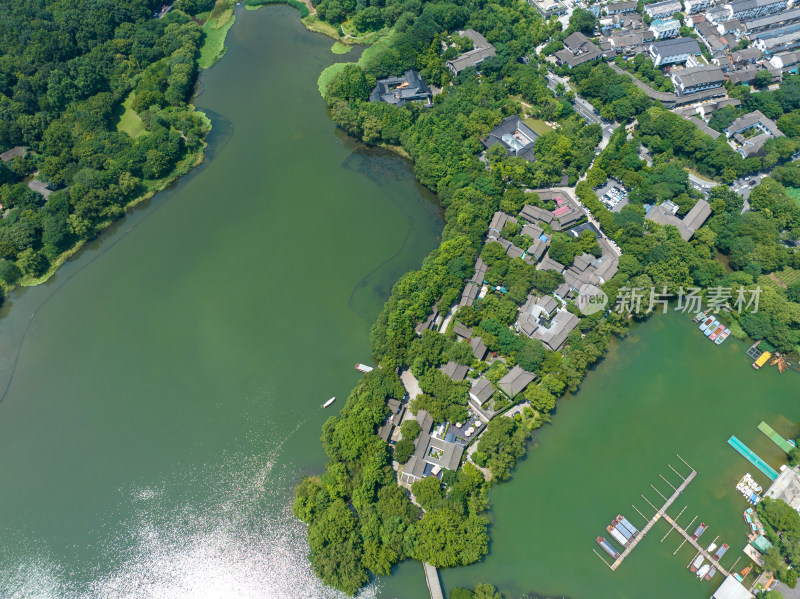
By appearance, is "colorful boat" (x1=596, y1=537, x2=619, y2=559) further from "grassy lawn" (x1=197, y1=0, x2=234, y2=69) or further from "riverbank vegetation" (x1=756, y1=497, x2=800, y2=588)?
"grassy lawn" (x1=197, y1=0, x2=234, y2=69)

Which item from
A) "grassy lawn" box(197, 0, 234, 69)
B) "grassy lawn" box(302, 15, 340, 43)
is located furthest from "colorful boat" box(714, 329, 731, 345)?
"grassy lawn" box(197, 0, 234, 69)

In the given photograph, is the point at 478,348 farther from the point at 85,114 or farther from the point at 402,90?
the point at 85,114

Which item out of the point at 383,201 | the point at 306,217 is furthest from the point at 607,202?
the point at 306,217

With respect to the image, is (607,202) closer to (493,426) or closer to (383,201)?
(383,201)

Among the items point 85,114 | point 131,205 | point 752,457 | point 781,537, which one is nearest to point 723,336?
point 752,457

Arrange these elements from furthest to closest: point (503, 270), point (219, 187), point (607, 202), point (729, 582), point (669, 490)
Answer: point (219, 187)
point (607, 202)
point (503, 270)
point (669, 490)
point (729, 582)

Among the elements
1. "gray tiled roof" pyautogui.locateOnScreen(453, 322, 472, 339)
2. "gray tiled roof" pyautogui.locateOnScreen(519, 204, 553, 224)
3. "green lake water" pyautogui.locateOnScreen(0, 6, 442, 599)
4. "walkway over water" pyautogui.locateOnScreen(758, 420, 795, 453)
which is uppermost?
"gray tiled roof" pyautogui.locateOnScreen(519, 204, 553, 224)
